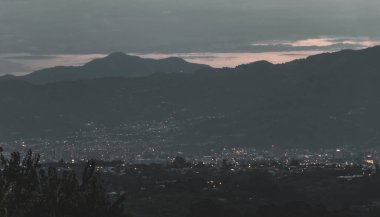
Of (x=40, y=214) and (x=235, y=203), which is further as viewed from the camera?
(x=235, y=203)

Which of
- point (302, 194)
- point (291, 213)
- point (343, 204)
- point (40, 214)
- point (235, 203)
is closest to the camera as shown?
point (40, 214)

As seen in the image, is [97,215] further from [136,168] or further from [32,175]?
[136,168]

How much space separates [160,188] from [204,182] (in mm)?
13491

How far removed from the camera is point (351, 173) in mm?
189000

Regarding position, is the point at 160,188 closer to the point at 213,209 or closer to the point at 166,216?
the point at 166,216

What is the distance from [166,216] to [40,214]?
79336 millimetres

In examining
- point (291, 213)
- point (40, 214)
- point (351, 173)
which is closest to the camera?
point (40, 214)

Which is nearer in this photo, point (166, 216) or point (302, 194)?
point (166, 216)

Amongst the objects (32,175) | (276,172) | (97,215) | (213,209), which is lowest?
(276,172)

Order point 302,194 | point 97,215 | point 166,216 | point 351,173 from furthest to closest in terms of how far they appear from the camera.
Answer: point 351,173 → point 302,194 → point 166,216 → point 97,215

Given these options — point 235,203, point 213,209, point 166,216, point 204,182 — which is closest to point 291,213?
point 213,209

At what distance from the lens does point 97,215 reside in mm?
44656

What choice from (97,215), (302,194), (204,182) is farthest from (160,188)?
(97,215)

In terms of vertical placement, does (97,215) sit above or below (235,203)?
above
